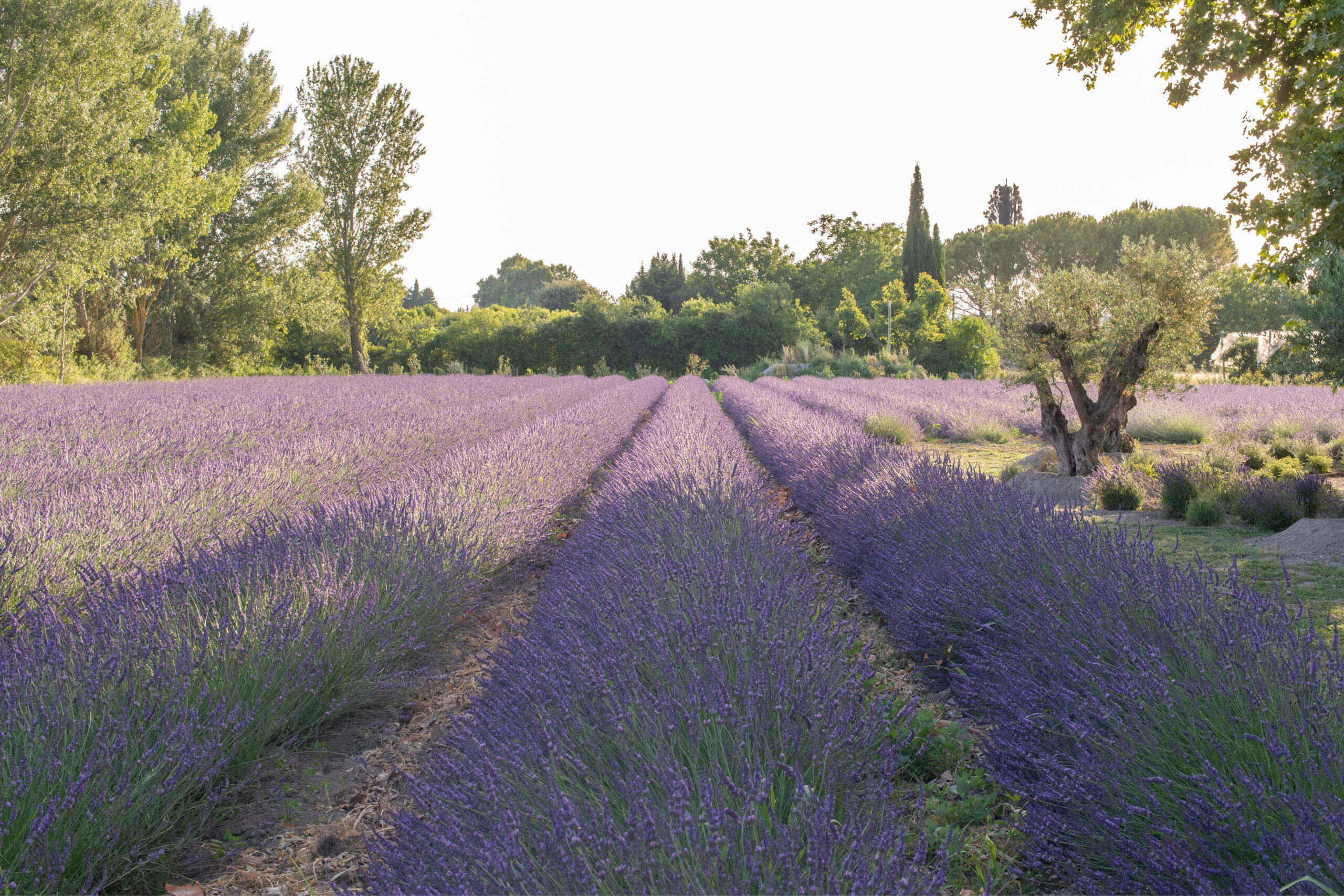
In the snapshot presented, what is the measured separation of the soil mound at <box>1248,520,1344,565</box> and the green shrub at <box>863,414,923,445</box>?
16.3 feet

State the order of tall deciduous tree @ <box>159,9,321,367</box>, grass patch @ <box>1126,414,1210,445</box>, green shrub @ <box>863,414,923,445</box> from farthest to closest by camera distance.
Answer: tall deciduous tree @ <box>159,9,321,367</box> → grass patch @ <box>1126,414,1210,445</box> → green shrub @ <box>863,414,923,445</box>

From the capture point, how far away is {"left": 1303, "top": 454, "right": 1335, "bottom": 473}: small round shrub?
20.8ft

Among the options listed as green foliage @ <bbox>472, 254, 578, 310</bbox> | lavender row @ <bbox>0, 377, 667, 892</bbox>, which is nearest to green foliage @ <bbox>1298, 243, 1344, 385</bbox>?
lavender row @ <bbox>0, 377, 667, 892</bbox>

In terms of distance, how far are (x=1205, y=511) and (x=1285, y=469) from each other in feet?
5.76

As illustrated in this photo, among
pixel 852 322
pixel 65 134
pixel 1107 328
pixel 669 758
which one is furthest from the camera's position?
pixel 852 322

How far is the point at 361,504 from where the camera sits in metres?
3.38

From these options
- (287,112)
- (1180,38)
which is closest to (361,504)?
(1180,38)

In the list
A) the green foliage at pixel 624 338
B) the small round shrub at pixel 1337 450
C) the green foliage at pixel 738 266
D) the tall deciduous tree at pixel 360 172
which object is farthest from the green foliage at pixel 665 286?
the small round shrub at pixel 1337 450

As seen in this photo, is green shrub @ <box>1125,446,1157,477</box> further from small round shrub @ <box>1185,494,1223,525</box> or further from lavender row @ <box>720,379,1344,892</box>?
lavender row @ <box>720,379,1344,892</box>

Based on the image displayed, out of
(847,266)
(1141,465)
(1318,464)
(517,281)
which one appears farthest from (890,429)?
(517,281)

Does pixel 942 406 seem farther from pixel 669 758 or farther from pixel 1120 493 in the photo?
pixel 669 758

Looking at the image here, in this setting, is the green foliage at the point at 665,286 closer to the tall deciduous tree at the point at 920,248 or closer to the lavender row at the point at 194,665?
the tall deciduous tree at the point at 920,248

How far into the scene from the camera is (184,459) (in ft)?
16.5

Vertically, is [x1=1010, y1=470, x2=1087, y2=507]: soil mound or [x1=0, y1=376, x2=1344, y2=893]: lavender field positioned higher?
[x1=0, y1=376, x2=1344, y2=893]: lavender field
